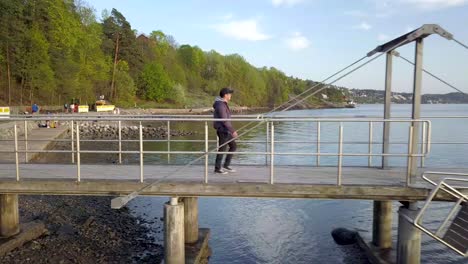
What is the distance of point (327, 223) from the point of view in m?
15.0

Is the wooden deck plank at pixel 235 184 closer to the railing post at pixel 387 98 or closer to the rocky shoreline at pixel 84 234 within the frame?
the railing post at pixel 387 98

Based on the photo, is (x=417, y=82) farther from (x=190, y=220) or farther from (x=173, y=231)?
(x=190, y=220)

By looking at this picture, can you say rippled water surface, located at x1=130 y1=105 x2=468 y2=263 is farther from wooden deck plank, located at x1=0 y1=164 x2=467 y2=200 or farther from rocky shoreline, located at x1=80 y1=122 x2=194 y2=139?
rocky shoreline, located at x1=80 y1=122 x2=194 y2=139

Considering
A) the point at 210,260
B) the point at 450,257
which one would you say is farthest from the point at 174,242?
the point at 450,257

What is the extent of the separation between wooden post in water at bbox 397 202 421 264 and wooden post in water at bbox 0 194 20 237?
851 cm

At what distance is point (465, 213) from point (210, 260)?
21.7 ft

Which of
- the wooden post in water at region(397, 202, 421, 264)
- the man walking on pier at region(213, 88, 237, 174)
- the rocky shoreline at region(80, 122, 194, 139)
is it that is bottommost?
the rocky shoreline at region(80, 122, 194, 139)

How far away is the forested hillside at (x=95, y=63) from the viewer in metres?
55.1

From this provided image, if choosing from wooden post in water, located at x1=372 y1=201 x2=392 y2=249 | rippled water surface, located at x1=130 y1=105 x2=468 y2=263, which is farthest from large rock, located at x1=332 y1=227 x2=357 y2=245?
wooden post in water, located at x1=372 y1=201 x2=392 y2=249

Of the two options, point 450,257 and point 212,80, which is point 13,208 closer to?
point 450,257

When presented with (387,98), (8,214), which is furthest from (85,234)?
(387,98)

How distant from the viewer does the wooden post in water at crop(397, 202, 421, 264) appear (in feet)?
24.8

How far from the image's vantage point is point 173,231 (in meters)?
7.80

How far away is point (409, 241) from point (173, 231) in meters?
4.28
